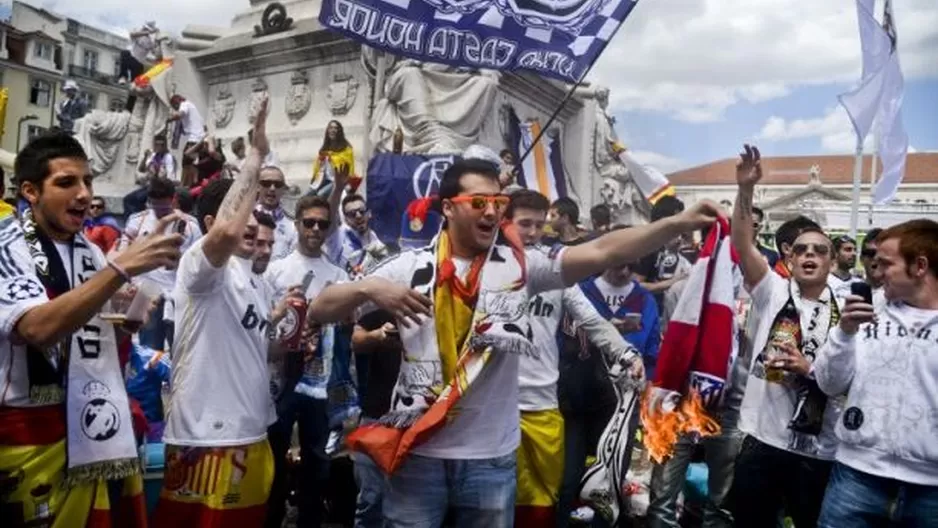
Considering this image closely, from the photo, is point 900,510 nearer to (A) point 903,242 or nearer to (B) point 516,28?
(A) point 903,242

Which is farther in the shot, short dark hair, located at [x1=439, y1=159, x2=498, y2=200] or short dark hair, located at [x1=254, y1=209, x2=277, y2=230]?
short dark hair, located at [x1=254, y1=209, x2=277, y2=230]

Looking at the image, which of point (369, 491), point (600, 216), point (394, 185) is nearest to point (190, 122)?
point (394, 185)

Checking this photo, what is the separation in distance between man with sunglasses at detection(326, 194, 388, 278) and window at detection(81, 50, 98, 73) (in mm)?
72904

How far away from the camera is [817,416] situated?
Result: 452 cm

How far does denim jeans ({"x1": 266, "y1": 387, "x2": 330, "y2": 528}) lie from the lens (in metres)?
5.20

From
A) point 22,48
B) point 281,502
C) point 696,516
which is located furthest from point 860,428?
point 22,48

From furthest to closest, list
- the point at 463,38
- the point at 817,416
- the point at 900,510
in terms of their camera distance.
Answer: the point at 463,38 → the point at 817,416 → the point at 900,510

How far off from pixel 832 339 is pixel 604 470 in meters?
1.77

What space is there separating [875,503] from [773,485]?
0.95m

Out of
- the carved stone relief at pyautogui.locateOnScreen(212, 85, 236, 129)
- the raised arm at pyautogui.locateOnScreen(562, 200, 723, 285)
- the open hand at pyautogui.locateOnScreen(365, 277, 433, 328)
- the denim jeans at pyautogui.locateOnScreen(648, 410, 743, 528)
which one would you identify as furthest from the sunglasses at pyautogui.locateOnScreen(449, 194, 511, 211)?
the carved stone relief at pyautogui.locateOnScreen(212, 85, 236, 129)

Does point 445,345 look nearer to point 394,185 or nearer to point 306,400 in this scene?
point 306,400

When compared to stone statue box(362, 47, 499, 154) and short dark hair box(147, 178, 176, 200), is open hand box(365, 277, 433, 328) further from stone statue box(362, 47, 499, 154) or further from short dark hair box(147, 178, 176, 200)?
stone statue box(362, 47, 499, 154)

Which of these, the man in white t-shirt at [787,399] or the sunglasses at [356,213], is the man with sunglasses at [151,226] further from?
the man in white t-shirt at [787,399]

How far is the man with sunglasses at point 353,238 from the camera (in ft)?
23.0
